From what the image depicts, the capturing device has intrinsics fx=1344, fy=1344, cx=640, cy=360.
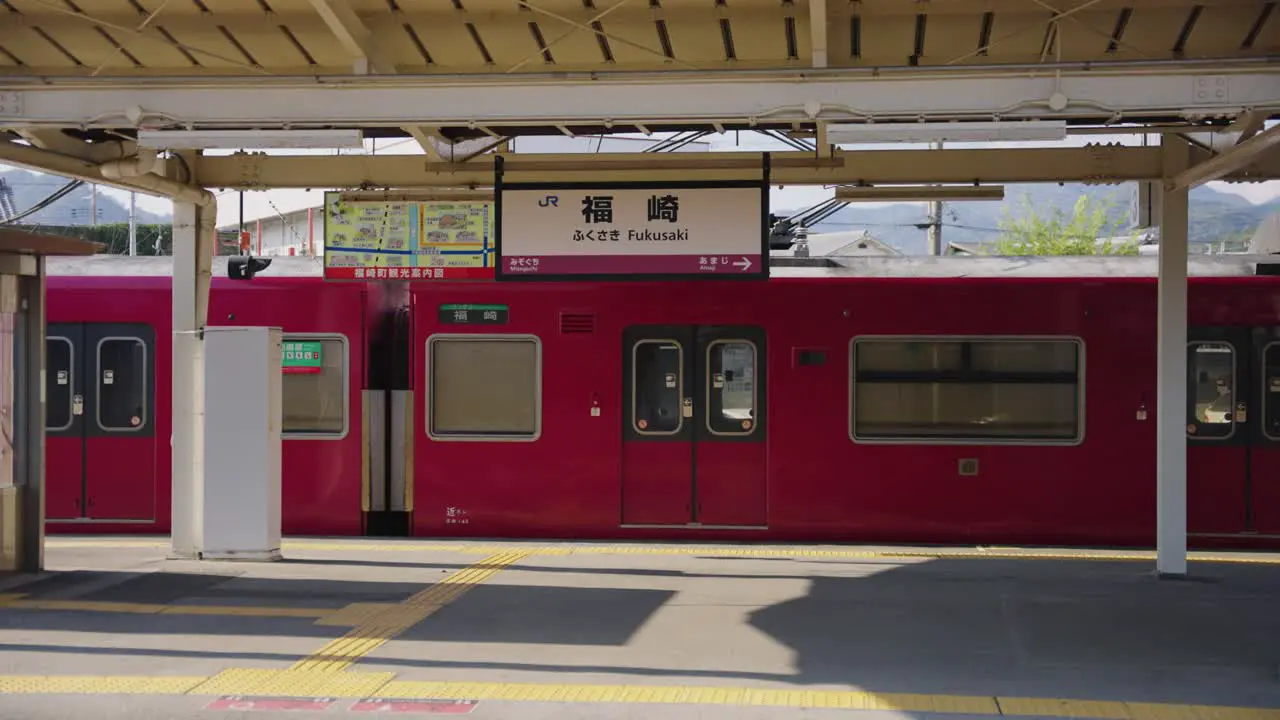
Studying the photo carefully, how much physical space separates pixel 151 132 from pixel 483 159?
263 cm

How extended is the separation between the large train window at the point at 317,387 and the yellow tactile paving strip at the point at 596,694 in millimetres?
4839

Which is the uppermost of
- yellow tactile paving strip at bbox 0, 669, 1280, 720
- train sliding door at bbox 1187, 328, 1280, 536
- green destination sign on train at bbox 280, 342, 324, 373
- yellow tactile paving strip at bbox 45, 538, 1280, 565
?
green destination sign on train at bbox 280, 342, 324, 373

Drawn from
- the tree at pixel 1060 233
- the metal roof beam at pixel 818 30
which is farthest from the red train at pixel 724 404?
the tree at pixel 1060 233

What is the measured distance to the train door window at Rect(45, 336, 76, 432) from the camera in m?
11.1

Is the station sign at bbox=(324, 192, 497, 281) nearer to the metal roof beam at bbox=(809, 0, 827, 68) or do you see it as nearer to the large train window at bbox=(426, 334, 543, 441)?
the large train window at bbox=(426, 334, 543, 441)

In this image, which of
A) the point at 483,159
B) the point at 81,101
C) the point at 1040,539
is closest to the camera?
the point at 81,101

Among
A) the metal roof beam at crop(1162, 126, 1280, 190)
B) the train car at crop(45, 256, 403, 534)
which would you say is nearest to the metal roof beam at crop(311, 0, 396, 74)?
the train car at crop(45, 256, 403, 534)

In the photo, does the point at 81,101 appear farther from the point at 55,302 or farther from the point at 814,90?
the point at 55,302

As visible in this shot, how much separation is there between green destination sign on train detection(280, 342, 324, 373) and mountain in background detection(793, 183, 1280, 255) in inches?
1261

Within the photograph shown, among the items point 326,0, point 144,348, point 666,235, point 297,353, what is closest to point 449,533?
point 297,353

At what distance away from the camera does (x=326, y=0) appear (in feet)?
21.8

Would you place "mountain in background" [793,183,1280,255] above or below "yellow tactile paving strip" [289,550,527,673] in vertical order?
above

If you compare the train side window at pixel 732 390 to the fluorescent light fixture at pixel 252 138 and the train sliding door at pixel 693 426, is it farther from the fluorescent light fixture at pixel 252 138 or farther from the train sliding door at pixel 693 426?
the fluorescent light fixture at pixel 252 138

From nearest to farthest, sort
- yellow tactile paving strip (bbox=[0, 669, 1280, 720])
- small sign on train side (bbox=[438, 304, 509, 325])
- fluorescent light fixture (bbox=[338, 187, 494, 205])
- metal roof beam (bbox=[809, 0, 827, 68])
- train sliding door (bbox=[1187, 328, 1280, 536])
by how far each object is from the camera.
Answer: yellow tactile paving strip (bbox=[0, 669, 1280, 720]), metal roof beam (bbox=[809, 0, 827, 68]), fluorescent light fixture (bbox=[338, 187, 494, 205]), train sliding door (bbox=[1187, 328, 1280, 536]), small sign on train side (bbox=[438, 304, 509, 325])
